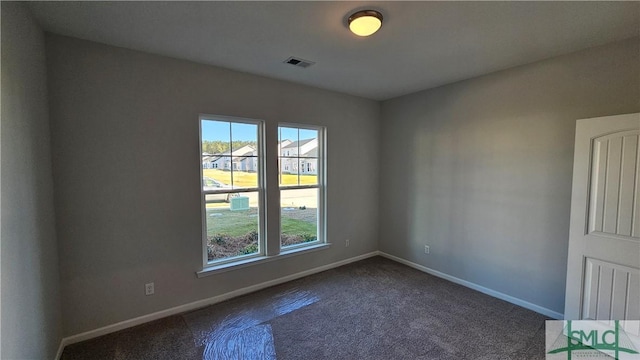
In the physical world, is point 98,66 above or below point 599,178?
above

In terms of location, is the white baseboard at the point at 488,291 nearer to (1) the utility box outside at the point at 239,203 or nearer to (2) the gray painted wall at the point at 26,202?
(1) the utility box outside at the point at 239,203

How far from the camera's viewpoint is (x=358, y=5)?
1.75m

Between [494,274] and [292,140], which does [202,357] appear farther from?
[494,274]

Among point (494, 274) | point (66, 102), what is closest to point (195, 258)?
point (66, 102)

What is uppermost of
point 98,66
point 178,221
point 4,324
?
point 98,66

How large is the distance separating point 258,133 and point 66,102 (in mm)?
1696

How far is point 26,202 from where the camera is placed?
1.66 m

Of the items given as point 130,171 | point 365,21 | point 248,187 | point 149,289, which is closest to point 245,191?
point 248,187

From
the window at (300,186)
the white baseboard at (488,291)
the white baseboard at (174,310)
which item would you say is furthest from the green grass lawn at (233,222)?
the white baseboard at (488,291)

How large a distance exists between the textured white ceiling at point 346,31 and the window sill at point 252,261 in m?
2.19

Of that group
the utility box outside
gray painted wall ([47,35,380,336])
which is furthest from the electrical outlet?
the utility box outside

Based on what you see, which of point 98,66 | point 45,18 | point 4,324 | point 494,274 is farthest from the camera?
point 494,274

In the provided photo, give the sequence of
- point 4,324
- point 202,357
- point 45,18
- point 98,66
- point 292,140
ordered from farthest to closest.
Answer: point 292,140, point 98,66, point 202,357, point 45,18, point 4,324

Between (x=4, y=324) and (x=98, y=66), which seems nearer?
(x=4, y=324)
